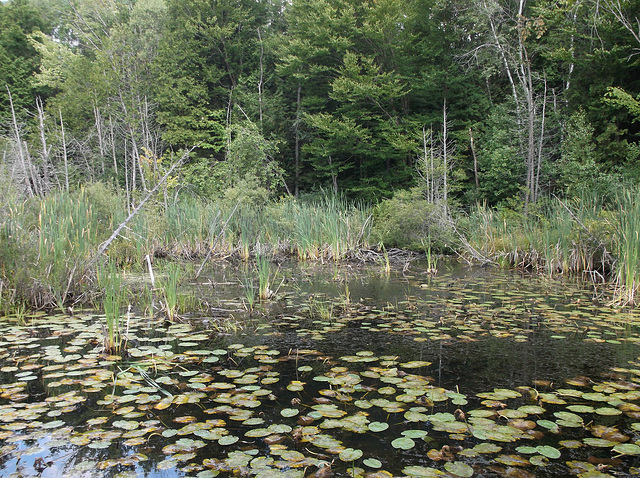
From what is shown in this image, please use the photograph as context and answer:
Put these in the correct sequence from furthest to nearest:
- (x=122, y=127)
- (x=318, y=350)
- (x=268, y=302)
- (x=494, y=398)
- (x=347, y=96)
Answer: (x=122, y=127)
(x=347, y=96)
(x=268, y=302)
(x=318, y=350)
(x=494, y=398)

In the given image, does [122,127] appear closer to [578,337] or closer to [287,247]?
[287,247]

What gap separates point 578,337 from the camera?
327 cm

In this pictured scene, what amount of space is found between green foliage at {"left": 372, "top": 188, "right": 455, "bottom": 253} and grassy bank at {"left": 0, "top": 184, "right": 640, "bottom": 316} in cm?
2

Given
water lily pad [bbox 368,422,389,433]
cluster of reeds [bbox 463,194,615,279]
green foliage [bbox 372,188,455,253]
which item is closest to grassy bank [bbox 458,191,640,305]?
cluster of reeds [bbox 463,194,615,279]

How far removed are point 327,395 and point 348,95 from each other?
49.5 feet

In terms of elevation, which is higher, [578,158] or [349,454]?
[578,158]

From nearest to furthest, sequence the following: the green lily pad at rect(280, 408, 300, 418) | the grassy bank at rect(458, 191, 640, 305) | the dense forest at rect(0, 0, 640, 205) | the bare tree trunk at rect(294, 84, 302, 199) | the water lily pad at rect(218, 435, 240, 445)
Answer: the water lily pad at rect(218, 435, 240, 445), the green lily pad at rect(280, 408, 300, 418), the grassy bank at rect(458, 191, 640, 305), the dense forest at rect(0, 0, 640, 205), the bare tree trunk at rect(294, 84, 302, 199)

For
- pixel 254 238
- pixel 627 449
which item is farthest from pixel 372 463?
pixel 254 238

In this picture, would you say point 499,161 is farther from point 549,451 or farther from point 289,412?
point 289,412

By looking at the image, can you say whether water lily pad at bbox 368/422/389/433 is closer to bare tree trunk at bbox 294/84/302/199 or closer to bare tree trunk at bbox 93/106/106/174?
bare tree trunk at bbox 294/84/302/199

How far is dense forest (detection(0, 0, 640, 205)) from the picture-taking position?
1174 centimetres

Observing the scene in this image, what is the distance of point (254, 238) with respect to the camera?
344 inches

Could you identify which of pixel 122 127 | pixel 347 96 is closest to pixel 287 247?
pixel 347 96

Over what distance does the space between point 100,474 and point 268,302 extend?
3.10 metres
